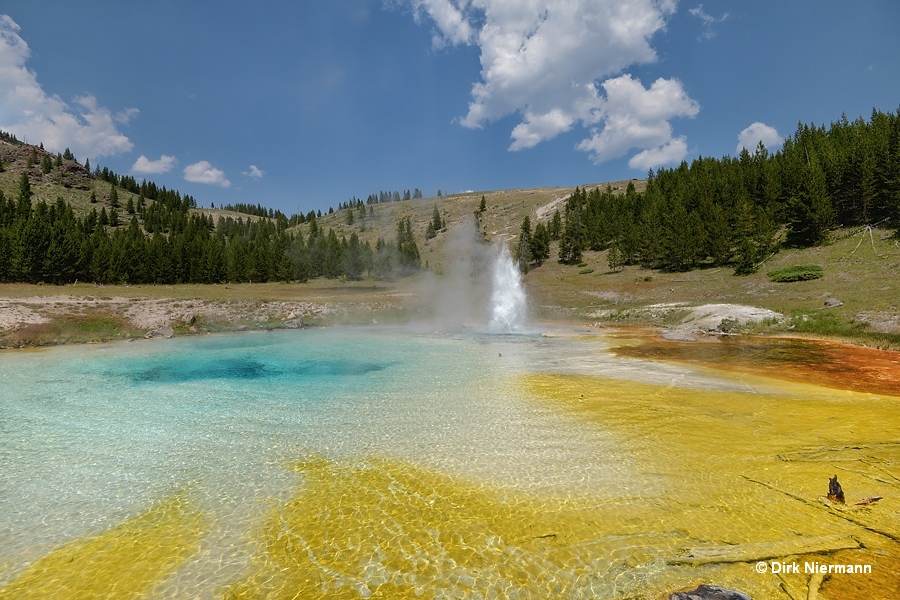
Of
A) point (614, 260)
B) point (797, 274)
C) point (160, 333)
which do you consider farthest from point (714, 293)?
point (160, 333)

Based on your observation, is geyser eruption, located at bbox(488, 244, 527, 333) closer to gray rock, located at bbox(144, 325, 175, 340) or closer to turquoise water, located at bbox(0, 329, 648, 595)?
turquoise water, located at bbox(0, 329, 648, 595)

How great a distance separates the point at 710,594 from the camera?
528cm

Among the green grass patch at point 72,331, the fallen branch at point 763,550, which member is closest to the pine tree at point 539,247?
the green grass patch at point 72,331

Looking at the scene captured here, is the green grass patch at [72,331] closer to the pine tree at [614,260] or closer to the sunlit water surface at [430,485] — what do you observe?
the sunlit water surface at [430,485]

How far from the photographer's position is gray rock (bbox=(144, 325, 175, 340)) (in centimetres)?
3541

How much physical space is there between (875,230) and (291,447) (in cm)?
6990

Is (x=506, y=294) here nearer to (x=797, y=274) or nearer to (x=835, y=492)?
(x=797, y=274)

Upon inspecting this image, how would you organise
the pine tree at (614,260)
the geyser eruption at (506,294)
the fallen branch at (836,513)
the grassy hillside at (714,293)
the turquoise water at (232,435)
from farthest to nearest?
the pine tree at (614,260) < the geyser eruption at (506,294) < the grassy hillside at (714,293) < the turquoise water at (232,435) < the fallen branch at (836,513)

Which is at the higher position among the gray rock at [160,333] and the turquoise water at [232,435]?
the gray rock at [160,333]

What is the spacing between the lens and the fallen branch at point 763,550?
6184 mm

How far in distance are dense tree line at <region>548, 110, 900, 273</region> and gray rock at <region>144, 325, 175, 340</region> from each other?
64.4 meters

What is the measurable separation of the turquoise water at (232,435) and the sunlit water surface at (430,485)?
0.23ft

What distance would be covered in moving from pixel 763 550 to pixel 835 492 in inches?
110

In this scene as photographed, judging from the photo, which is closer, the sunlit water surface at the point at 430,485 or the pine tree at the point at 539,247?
the sunlit water surface at the point at 430,485
